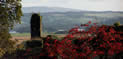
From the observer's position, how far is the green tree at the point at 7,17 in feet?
29.9

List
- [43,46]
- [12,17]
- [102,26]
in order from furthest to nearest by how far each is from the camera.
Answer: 1. [43,46]
2. [102,26]
3. [12,17]

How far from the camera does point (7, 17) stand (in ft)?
30.1

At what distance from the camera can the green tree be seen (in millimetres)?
9099

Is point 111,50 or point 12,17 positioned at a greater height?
point 12,17

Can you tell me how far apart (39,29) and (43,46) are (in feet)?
3.51

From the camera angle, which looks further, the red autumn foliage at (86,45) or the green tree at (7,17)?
the red autumn foliage at (86,45)

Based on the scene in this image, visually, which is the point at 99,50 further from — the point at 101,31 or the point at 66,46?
the point at 66,46

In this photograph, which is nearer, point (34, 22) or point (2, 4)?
point (2, 4)

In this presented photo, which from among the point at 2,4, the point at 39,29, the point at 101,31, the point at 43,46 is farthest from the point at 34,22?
the point at 101,31

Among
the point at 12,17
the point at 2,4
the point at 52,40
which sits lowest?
the point at 52,40

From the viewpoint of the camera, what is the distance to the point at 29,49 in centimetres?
1073

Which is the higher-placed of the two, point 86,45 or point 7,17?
point 7,17

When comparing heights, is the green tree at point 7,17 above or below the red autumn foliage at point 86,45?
above

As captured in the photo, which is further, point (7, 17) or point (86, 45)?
point (86, 45)
